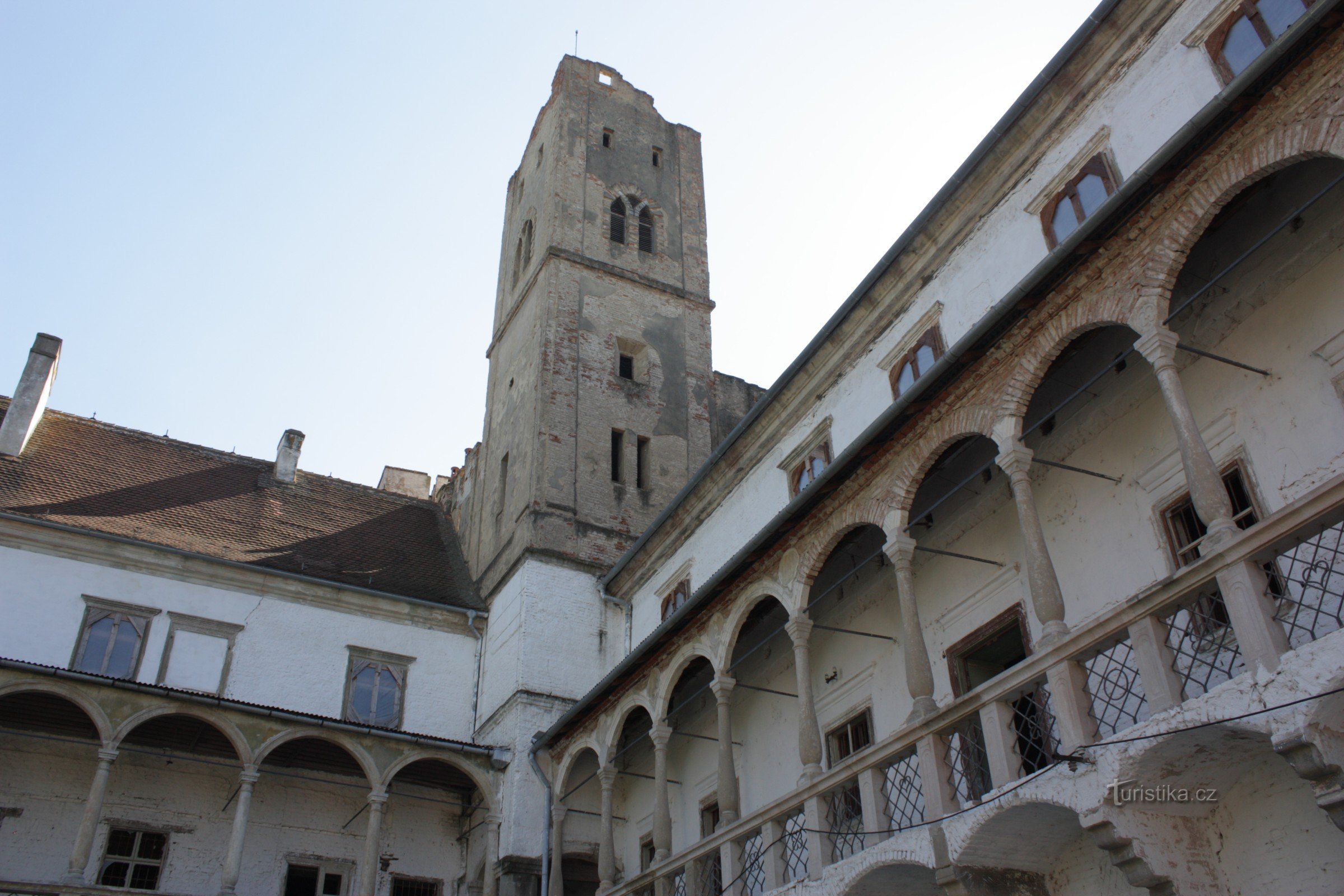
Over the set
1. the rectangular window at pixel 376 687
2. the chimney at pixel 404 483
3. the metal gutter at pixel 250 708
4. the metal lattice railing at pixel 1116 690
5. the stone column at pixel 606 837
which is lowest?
the metal lattice railing at pixel 1116 690

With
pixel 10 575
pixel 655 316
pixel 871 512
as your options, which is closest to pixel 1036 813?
pixel 871 512

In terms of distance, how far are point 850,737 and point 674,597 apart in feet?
19.9

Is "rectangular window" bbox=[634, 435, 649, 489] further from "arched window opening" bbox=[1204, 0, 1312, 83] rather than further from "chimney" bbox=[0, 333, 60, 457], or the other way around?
"arched window opening" bbox=[1204, 0, 1312, 83]

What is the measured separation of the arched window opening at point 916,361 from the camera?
13.6m

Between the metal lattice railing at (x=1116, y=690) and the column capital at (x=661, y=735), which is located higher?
the column capital at (x=661, y=735)

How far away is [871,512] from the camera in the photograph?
11.5 meters

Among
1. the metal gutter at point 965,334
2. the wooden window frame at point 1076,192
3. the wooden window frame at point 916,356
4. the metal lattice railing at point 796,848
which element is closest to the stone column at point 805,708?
the metal lattice railing at point 796,848

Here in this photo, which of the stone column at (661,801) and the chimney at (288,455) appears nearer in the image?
the stone column at (661,801)

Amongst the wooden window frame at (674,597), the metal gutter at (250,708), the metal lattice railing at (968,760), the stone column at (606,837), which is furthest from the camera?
the wooden window frame at (674,597)

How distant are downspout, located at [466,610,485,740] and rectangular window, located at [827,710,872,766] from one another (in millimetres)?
8840

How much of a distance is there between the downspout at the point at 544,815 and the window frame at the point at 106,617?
20.6ft

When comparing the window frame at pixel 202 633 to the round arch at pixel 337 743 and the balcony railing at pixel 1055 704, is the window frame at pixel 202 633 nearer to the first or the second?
the round arch at pixel 337 743

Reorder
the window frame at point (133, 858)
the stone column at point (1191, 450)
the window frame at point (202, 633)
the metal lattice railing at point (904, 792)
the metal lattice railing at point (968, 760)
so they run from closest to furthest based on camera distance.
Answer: the stone column at point (1191, 450), the metal lattice railing at point (968, 760), the metal lattice railing at point (904, 792), the window frame at point (133, 858), the window frame at point (202, 633)

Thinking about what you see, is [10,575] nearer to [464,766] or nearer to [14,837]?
[14,837]
